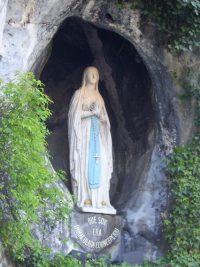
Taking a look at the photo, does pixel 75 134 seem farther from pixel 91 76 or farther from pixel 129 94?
pixel 129 94

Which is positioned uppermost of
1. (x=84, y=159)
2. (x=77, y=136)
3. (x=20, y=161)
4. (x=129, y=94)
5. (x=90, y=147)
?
(x=129, y=94)

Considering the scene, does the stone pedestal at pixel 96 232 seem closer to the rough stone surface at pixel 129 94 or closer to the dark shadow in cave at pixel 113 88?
the rough stone surface at pixel 129 94

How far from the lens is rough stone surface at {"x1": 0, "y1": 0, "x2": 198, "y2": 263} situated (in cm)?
1002

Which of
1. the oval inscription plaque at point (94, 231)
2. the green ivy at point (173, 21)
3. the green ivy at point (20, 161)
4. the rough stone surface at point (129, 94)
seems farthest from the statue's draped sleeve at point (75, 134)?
the green ivy at point (20, 161)

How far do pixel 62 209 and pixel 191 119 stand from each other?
2158mm

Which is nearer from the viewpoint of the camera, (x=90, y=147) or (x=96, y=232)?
(x=96, y=232)

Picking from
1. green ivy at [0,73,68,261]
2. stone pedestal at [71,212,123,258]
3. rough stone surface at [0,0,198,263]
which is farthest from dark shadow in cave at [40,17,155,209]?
green ivy at [0,73,68,261]

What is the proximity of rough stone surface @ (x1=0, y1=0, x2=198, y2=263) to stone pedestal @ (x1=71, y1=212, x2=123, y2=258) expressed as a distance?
0.48 feet

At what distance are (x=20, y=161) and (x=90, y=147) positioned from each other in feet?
7.15

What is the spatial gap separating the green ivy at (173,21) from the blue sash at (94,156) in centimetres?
114

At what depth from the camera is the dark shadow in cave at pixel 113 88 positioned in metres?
11.0

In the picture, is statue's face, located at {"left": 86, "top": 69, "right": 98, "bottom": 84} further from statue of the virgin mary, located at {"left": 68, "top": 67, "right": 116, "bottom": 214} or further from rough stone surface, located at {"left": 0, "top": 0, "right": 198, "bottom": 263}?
rough stone surface, located at {"left": 0, "top": 0, "right": 198, "bottom": 263}

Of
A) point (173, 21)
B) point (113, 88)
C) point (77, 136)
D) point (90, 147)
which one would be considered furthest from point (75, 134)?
point (173, 21)

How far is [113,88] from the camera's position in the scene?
442 inches
